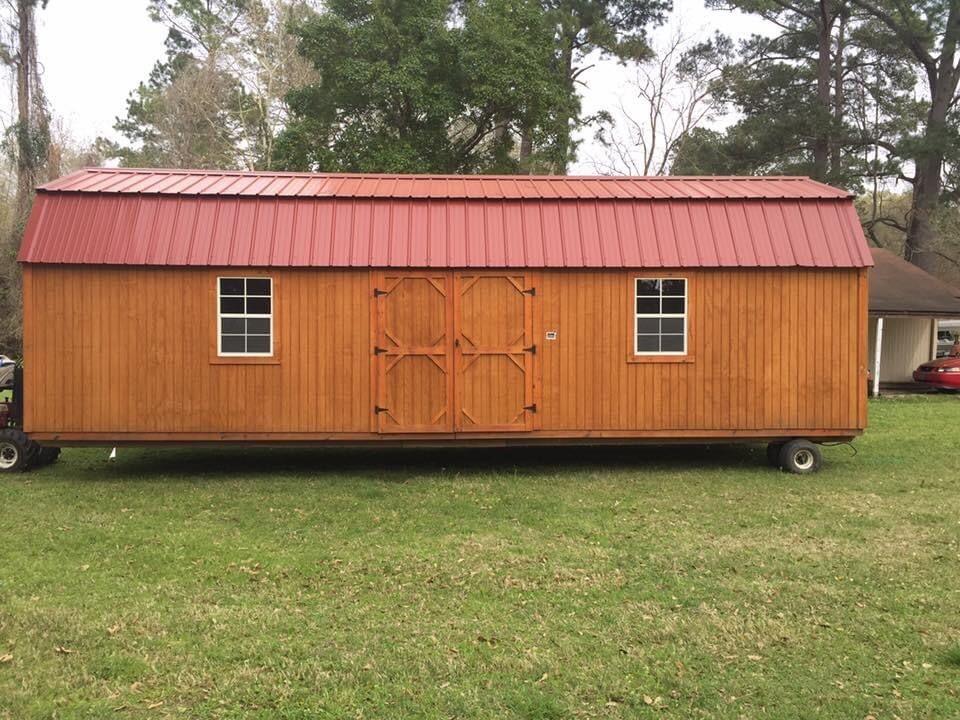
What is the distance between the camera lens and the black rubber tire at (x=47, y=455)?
9930 millimetres

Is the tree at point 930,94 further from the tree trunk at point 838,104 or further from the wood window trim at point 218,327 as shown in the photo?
the wood window trim at point 218,327

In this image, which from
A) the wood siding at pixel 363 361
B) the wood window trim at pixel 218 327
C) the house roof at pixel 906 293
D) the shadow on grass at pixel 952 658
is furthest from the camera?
the house roof at pixel 906 293

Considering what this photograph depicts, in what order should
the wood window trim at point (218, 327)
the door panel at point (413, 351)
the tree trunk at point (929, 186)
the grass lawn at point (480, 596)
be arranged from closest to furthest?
the grass lawn at point (480, 596) → the wood window trim at point (218, 327) → the door panel at point (413, 351) → the tree trunk at point (929, 186)

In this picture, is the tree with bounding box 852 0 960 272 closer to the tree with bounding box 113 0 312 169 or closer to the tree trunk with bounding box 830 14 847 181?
the tree trunk with bounding box 830 14 847 181

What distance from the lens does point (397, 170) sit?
67.3 ft

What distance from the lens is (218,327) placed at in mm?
9078

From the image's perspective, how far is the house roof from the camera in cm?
1867

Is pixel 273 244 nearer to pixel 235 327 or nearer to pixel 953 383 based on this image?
pixel 235 327

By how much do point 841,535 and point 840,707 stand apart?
3.37 metres

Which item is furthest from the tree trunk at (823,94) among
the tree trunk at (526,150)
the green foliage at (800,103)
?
the tree trunk at (526,150)

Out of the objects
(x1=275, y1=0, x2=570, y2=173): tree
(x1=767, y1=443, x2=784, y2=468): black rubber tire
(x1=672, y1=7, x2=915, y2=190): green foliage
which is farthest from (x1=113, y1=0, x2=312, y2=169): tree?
(x1=767, y1=443, x2=784, y2=468): black rubber tire

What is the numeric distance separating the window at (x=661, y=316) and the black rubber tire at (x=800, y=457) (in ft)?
5.97

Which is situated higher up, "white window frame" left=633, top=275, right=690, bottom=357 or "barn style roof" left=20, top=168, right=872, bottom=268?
"barn style roof" left=20, top=168, right=872, bottom=268

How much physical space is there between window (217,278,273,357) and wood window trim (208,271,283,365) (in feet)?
0.11
